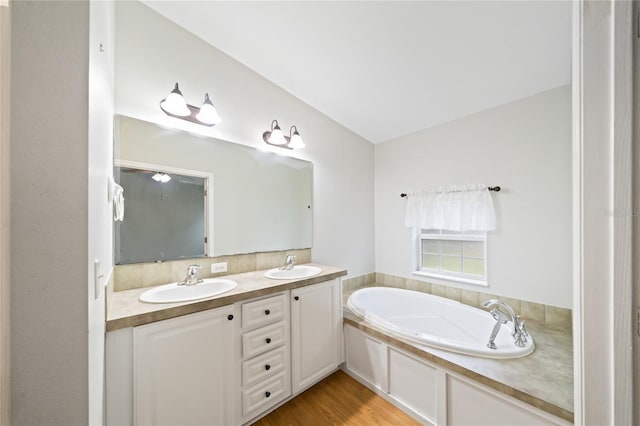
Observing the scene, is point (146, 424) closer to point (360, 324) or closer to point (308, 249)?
point (360, 324)

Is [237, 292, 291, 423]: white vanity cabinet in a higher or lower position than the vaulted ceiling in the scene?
lower

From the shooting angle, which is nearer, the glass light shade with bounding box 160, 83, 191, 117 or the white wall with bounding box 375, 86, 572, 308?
the glass light shade with bounding box 160, 83, 191, 117

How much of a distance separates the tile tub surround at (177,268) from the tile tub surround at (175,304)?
64 mm

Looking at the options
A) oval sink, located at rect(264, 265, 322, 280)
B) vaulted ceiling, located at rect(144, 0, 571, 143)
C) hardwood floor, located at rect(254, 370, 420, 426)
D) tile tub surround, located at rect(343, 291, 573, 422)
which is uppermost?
vaulted ceiling, located at rect(144, 0, 571, 143)

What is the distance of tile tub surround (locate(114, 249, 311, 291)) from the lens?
4.91 ft

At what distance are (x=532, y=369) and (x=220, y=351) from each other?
1.89 meters

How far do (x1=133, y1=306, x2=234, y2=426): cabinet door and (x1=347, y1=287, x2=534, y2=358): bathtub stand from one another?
4.04ft

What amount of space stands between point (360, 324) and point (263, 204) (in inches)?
55.3

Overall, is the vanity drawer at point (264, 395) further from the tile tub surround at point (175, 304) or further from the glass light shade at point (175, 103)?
the glass light shade at point (175, 103)

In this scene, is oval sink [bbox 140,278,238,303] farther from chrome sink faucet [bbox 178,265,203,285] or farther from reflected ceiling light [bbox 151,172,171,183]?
reflected ceiling light [bbox 151,172,171,183]

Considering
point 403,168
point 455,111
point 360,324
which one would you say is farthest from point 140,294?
point 455,111

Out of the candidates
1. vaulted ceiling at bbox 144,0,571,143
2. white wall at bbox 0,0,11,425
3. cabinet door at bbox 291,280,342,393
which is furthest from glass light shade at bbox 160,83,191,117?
cabinet door at bbox 291,280,342,393

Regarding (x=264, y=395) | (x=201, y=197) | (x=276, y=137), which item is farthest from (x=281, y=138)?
(x=264, y=395)

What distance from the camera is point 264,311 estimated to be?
5.21 feet
